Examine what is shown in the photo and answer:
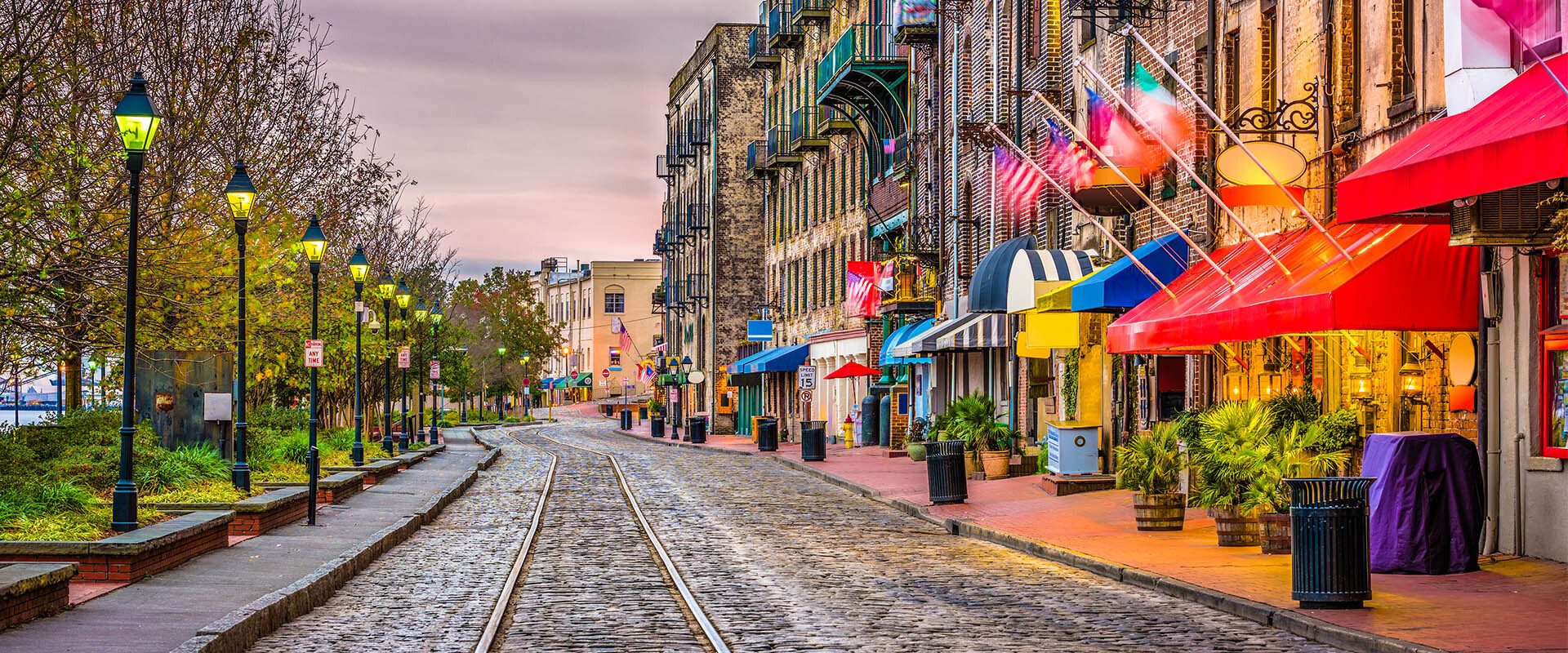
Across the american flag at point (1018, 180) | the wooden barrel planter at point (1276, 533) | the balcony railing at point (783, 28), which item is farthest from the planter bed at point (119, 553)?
the balcony railing at point (783, 28)

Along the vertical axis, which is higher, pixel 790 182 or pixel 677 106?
pixel 677 106

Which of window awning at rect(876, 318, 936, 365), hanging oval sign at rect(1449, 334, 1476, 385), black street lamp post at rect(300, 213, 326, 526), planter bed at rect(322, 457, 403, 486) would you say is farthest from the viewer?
window awning at rect(876, 318, 936, 365)

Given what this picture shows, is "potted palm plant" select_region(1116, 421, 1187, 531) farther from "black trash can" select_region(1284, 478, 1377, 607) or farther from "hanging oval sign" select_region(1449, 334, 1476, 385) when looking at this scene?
"black trash can" select_region(1284, 478, 1377, 607)

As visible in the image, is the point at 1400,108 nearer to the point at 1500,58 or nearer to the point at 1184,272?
the point at 1500,58

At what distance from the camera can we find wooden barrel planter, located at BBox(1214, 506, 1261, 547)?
17.6 meters

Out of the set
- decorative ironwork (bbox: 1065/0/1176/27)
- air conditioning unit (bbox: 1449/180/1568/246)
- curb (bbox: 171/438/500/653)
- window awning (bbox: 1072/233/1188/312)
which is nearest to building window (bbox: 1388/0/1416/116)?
air conditioning unit (bbox: 1449/180/1568/246)

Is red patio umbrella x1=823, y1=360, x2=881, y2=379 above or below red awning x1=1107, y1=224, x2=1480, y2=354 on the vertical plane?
below

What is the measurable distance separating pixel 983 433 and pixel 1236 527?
1549 centimetres

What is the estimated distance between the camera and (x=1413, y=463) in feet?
48.2

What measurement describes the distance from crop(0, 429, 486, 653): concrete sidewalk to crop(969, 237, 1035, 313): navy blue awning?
446 inches

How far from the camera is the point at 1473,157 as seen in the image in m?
12.4

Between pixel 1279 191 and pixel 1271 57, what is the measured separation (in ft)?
9.64

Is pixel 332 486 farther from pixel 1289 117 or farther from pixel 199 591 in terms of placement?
pixel 1289 117

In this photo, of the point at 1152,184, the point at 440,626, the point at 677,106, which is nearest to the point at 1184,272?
the point at 1152,184
